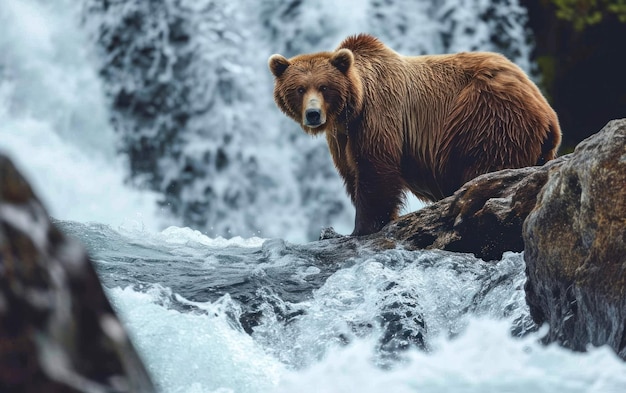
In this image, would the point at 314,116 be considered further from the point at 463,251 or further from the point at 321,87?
the point at 463,251

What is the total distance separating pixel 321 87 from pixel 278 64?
0.45m

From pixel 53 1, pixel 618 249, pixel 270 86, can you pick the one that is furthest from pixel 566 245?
pixel 53 1

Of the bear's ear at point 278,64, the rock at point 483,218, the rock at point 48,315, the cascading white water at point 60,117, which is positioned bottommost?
the rock at point 48,315

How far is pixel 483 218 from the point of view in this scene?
5.48 metres

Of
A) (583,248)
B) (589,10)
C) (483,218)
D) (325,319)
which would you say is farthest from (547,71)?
(583,248)

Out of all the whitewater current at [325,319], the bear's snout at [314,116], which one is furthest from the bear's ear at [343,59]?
the whitewater current at [325,319]

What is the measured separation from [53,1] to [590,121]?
771cm

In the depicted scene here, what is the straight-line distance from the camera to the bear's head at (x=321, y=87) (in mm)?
6910

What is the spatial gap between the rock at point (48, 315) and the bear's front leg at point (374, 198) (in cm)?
516

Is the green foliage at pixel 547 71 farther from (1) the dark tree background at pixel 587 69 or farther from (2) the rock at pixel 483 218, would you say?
(2) the rock at pixel 483 218

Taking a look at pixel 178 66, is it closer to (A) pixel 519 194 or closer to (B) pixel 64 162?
→ (B) pixel 64 162

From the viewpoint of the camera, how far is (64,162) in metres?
12.0

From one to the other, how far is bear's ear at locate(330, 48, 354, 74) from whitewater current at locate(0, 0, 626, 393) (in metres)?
1.40

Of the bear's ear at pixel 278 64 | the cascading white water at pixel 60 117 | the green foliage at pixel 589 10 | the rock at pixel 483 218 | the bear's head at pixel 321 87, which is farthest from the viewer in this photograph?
the green foliage at pixel 589 10
